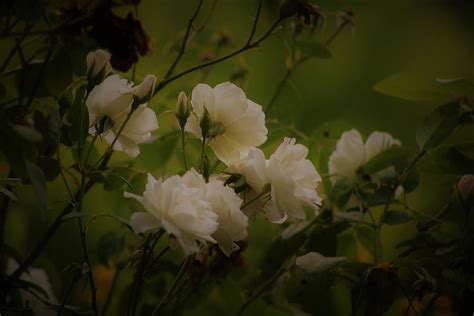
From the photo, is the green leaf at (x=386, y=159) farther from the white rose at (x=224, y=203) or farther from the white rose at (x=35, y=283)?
the white rose at (x=35, y=283)

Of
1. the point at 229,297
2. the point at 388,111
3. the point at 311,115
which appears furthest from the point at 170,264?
the point at 388,111

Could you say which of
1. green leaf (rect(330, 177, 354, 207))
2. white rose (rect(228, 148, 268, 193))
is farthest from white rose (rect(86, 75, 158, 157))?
green leaf (rect(330, 177, 354, 207))

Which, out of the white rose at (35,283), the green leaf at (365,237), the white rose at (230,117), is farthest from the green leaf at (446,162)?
the white rose at (35,283)

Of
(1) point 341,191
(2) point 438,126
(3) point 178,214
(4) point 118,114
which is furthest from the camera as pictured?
(1) point 341,191

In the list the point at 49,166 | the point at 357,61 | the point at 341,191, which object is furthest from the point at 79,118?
the point at 357,61

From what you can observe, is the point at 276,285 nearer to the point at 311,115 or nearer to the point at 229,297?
the point at 229,297

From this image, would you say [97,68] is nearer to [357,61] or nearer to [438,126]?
[438,126]
